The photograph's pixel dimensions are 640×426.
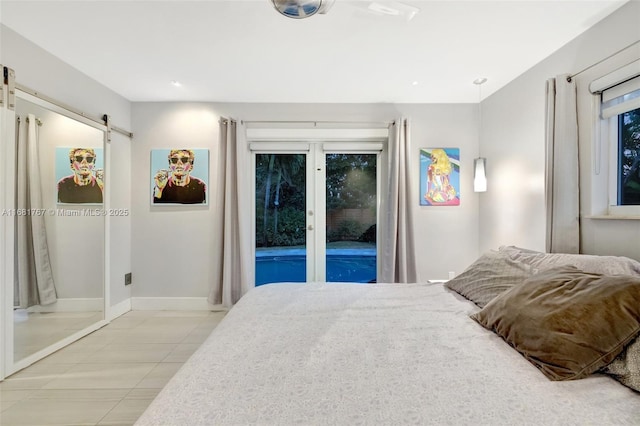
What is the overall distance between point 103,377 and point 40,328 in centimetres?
78


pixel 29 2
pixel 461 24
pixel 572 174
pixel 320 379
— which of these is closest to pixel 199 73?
pixel 29 2

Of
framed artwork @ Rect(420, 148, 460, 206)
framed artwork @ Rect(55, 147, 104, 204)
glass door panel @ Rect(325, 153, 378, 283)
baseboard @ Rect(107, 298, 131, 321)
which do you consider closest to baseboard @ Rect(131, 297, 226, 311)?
baseboard @ Rect(107, 298, 131, 321)

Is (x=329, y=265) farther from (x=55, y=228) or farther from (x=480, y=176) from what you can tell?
(x=55, y=228)

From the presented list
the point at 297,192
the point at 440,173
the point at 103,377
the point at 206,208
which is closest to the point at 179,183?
the point at 206,208

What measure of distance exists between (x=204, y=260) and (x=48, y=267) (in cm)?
135

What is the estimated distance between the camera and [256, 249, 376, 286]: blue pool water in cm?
363

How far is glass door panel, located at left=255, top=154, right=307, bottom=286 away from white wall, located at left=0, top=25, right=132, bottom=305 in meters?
1.47

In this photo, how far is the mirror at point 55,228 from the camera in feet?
7.22

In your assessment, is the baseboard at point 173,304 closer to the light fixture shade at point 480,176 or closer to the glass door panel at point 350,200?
the glass door panel at point 350,200

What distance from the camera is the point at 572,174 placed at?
6.61 ft

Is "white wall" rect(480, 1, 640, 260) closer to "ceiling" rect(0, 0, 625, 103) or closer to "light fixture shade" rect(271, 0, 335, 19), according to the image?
"ceiling" rect(0, 0, 625, 103)

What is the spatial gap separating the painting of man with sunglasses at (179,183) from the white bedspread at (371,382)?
7.60 ft

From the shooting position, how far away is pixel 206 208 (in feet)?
11.3

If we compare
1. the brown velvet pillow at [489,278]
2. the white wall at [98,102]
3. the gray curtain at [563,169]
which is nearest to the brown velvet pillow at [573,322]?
the brown velvet pillow at [489,278]
